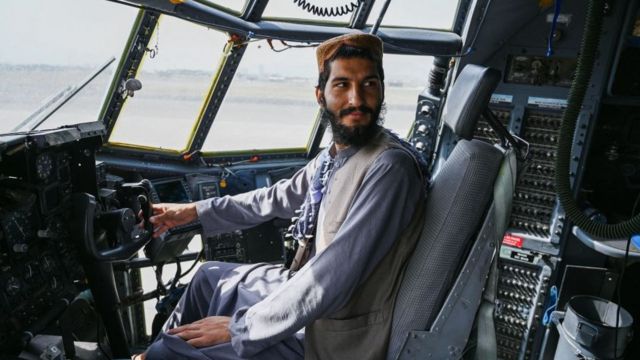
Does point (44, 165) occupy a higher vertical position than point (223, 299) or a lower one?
higher

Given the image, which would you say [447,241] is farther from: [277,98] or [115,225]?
[277,98]

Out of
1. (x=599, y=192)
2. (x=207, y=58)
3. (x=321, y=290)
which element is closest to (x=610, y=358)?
(x=599, y=192)

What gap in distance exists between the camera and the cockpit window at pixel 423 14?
332 centimetres

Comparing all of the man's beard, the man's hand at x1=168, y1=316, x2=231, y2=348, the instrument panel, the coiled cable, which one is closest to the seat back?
the man's beard

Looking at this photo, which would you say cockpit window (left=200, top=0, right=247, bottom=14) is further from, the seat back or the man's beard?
the seat back

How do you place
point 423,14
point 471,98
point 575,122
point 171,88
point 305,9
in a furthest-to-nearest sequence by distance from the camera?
point 423,14
point 171,88
point 305,9
point 575,122
point 471,98

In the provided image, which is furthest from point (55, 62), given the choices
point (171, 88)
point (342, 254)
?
point (342, 254)

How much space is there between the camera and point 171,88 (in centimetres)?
302

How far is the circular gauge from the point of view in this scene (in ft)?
4.58

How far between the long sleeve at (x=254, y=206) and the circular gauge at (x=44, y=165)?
1.88ft

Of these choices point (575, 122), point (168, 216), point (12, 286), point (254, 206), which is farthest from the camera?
point (254, 206)

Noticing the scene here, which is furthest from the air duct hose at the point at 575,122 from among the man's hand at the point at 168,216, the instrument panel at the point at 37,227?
the instrument panel at the point at 37,227

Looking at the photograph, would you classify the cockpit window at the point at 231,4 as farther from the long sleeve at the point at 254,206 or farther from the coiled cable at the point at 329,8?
the long sleeve at the point at 254,206

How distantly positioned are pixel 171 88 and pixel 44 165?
66.9 inches
